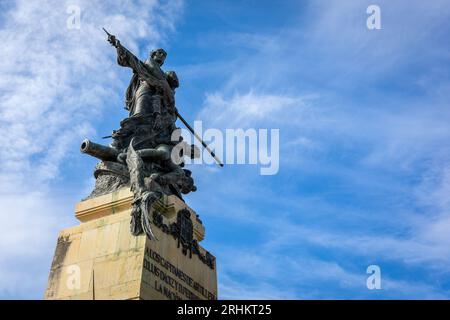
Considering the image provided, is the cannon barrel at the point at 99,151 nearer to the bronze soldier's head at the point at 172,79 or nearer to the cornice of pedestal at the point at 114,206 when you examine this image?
the cornice of pedestal at the point at 114,206

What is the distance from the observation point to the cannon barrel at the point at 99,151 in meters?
16.5

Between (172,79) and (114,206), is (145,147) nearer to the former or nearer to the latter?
(114,206)

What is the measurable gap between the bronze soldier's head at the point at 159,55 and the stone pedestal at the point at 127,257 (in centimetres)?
561

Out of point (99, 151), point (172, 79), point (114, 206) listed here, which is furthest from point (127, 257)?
point (172, 79)

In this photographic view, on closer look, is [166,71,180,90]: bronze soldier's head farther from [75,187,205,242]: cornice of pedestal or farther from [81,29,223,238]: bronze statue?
[75,187,205,242]: cornice of pedestal

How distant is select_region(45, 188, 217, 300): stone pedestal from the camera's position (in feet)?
45.0

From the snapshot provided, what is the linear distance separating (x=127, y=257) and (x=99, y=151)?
3935 millimetres

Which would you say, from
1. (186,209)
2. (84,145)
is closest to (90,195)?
(84,145)

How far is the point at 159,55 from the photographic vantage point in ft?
64.7

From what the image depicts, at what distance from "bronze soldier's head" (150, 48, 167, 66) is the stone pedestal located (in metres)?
5.61
